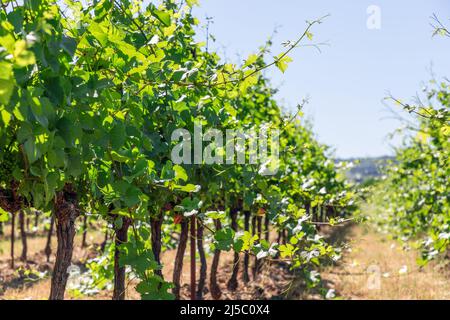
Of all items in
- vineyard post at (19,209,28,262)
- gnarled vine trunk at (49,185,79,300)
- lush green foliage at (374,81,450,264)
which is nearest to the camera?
gnarled vine trunk at (49,185,79,300)

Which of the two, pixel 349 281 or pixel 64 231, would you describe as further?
pixel 349 281

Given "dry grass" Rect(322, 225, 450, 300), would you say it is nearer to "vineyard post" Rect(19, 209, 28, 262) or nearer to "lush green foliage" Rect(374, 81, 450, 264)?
"lush green foliage" Rect(374, 81, 450, 264)

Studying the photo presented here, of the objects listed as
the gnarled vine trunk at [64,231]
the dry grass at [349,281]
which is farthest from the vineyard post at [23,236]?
the gnarled vine trunk at [64,231]

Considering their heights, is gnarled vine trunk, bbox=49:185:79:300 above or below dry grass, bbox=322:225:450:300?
above

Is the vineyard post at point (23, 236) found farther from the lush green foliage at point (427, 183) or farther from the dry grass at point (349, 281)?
the lush green foliage at point (427, 183)

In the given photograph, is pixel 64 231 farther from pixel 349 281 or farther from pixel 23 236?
pixel 23 236

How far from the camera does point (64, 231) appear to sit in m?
2.71

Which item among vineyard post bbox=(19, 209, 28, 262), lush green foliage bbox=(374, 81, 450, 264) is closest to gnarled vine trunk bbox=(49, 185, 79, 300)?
lush green foliage bbox=(374, 81, 450, 264)

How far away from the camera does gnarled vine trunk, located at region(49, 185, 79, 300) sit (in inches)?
102

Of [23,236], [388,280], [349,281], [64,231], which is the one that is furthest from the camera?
[23,236]

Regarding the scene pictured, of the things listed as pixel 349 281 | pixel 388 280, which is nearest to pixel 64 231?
pixel 349 281

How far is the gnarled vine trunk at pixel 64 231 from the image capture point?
8.48 ft
